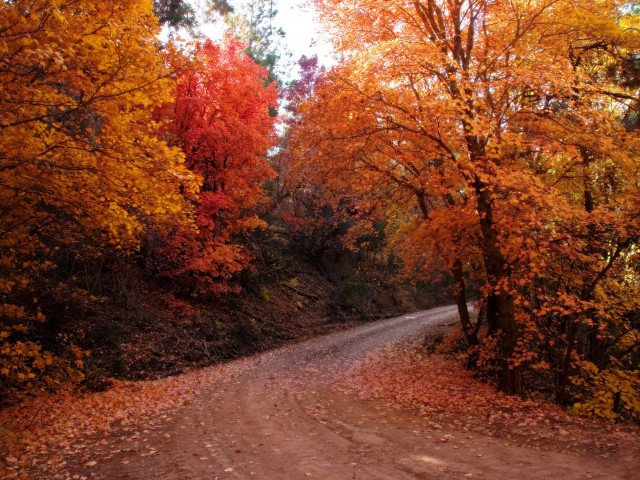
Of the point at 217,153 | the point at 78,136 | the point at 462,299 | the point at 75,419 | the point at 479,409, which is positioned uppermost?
the point at 217,153

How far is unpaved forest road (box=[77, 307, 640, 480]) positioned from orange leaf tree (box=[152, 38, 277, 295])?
746cm

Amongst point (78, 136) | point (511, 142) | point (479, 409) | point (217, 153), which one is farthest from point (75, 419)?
point (217, 153)

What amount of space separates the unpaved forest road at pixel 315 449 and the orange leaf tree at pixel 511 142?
119 inches

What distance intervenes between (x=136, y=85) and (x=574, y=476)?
796 centimetres

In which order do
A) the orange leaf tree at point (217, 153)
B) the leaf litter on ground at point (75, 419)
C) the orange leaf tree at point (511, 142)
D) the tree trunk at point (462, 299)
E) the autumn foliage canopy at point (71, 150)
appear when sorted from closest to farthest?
the autumn foliage canopy at point (71, 150) < the leaf litter on ground at point (75, 419) < the orange leaf tree at point (511, 142) < the tree trunk at point (462, 299) < the orange leaf tree at point (217, 153)

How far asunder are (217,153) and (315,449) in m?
12.8

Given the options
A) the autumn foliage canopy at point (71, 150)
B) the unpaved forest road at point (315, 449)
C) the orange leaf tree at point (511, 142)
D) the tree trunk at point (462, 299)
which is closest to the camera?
the unpaved forest road at point (315, 449)

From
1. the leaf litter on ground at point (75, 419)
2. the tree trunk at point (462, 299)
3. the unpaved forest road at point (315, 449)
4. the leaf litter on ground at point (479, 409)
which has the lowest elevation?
the leaf litter on ground at point (479, 409)

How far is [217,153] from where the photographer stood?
56.3ft

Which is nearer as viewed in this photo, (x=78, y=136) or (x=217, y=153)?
(x=78, y=136)

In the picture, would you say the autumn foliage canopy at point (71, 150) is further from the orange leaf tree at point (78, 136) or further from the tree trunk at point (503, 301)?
the tree trunk at point (503, 301)

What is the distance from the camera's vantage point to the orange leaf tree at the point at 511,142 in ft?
27.7

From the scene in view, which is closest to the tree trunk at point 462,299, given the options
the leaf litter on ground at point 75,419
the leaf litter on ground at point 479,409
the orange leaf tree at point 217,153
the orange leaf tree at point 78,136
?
the leaf litter on ground at point 479,409

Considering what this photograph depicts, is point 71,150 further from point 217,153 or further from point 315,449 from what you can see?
point 217,153
